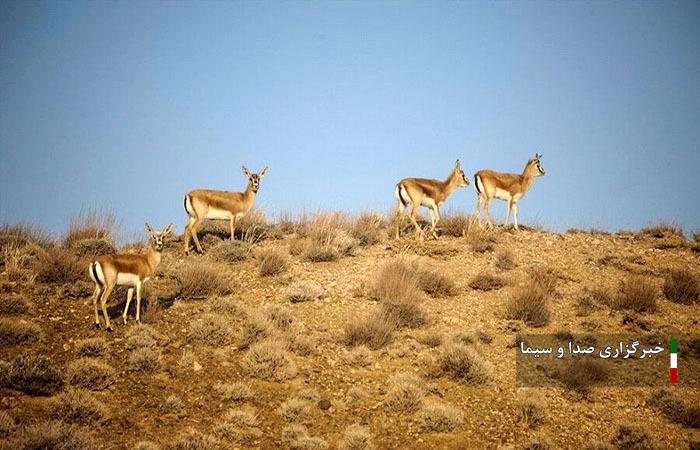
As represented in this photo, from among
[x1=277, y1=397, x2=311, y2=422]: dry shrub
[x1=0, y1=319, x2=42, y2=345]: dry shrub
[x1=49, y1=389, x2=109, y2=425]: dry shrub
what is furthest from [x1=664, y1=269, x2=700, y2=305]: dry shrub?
[x1=0, y1=319, x2=42, y2=345]: dry shrub

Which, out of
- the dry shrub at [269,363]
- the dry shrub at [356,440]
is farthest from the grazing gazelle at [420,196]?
the dry shrub at [356,440]

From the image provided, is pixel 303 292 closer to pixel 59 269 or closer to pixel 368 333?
pixel 368 333

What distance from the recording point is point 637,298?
1570cm

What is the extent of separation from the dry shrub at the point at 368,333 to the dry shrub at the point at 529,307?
11.9 feet

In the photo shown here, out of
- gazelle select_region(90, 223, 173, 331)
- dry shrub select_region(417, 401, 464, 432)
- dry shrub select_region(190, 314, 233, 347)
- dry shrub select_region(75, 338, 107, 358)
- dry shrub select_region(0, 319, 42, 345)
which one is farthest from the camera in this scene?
dry shrub select_region(190, 314, 233, 347)

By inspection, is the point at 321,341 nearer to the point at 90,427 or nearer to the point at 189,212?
the point at 90,427

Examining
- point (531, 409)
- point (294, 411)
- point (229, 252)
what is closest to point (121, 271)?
point (294, 411)

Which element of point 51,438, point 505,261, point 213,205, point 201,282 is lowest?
point 51,438

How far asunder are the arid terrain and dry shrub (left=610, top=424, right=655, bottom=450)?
3 centimetres

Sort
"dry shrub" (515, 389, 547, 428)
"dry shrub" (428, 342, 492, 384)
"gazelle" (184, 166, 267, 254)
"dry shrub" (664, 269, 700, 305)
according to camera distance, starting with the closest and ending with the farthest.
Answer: "dry shrub" (515, 389, 547, 428), "dry shrub" (428, 342, 492, 384), "dry shrub" (664, 269, 700, 305), "gazelle" (184, 166, 267, 254)

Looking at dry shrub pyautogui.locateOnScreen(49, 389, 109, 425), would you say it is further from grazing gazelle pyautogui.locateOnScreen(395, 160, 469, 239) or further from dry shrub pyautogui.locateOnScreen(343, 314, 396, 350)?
grazing gazelle pyautogui.locateOnScreen(395, 160, 469, 239)

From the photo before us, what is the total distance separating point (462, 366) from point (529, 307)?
3.64m

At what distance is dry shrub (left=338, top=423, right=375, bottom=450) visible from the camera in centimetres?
985

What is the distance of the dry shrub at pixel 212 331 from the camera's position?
12805mm
